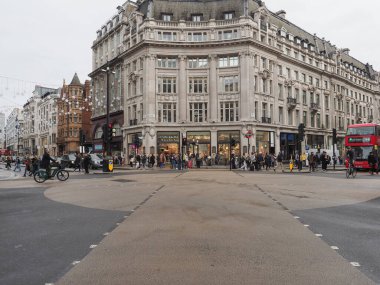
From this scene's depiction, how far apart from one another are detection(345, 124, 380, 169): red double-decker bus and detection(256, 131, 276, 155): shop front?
15.1 metres

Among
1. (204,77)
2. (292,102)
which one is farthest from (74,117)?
(292,102)

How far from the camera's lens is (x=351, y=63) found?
68.3m

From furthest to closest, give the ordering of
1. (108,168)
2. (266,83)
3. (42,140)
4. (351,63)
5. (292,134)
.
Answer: (42,140)
(351,63)
(292,134)
(266,83)
(108,168)

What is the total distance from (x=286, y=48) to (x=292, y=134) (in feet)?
41.8

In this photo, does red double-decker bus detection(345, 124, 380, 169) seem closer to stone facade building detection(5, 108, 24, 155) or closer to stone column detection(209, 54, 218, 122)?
stone column detection(209, 54, 218, 122)

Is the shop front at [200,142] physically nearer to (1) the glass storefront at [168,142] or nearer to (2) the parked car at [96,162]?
(1) the glass storefront at [168,142]

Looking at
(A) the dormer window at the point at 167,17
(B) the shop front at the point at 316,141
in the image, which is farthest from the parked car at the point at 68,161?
(B) the shop front at the point at 316,141

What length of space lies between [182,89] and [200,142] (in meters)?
7.13

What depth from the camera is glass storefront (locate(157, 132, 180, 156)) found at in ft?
138

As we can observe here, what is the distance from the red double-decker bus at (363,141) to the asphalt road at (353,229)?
734 inches

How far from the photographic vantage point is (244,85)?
4175 cm

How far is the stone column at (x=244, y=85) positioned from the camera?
136ft

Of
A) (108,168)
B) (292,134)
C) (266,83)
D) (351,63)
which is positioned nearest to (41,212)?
(108,168)

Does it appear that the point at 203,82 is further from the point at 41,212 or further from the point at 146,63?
the point at 41,212
